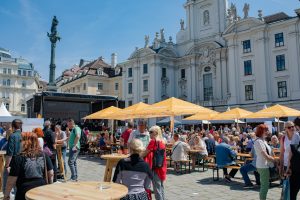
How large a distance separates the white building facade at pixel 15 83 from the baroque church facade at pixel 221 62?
112 ft

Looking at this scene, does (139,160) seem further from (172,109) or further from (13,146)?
(172,109)

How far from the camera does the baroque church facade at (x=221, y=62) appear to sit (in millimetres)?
35219

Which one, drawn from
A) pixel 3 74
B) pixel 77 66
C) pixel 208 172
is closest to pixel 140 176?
pixel 208 172

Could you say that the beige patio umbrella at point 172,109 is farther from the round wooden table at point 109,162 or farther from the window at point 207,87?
the window at point 207,87

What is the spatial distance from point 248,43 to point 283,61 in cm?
507

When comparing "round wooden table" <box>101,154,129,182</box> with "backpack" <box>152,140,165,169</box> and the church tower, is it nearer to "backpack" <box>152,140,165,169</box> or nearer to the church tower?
"backpack" <box>152,140,165,169</box>

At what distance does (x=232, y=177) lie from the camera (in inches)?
418

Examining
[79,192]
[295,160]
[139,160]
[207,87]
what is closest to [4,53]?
[207,87]

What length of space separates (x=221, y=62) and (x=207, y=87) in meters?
4.50

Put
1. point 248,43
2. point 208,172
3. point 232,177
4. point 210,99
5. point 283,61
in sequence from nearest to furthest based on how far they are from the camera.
A: point 232,177 → point 208,172 → point 283,61 → point 248,43 → point 210,99

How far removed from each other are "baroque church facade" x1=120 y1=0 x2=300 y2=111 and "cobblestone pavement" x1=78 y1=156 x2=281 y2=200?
26843 millimetres

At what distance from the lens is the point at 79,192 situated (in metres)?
3.94

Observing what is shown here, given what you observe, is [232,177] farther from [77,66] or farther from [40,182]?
[77,66]

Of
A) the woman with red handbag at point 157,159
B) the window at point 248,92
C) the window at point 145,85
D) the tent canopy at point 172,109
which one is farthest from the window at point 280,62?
the woman with red handbag at point 157,159
